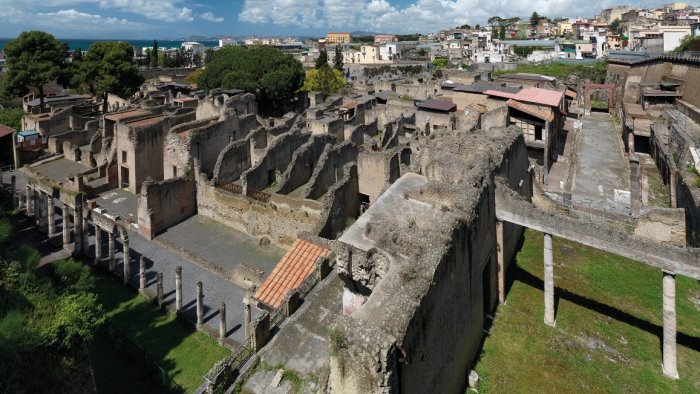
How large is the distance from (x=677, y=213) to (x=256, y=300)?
761 inches

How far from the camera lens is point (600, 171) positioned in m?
32.9

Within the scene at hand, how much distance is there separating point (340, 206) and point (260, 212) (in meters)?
4.22

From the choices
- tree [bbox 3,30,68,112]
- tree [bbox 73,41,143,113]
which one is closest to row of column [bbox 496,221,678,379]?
tree [bbox 73,41,143,113]

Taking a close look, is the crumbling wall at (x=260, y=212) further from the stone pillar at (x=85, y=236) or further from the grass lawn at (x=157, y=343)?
the grass lawn at (x=157, y=343)

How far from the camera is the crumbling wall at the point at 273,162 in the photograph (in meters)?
26.9

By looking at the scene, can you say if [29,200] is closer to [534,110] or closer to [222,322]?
[222,322]

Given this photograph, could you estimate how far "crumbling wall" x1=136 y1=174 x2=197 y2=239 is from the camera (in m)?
23.8

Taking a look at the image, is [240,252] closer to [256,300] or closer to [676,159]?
[256,300]

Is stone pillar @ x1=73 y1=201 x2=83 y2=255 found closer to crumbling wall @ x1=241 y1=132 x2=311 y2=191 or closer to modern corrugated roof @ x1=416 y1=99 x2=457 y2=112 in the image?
crumbling wall @ x1=241 y1=132 x2=311 y2=191

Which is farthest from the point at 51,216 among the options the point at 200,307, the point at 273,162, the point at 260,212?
the point at 200,307

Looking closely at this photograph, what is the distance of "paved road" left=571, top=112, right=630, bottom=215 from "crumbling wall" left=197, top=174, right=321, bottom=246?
14.5 metres

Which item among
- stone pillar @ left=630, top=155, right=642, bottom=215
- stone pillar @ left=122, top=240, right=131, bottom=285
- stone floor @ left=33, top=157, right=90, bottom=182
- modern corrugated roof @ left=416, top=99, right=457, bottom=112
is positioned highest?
modern corrugated roof @ left=416, top=99, right=457, bottom=112

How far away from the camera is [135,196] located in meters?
29.4

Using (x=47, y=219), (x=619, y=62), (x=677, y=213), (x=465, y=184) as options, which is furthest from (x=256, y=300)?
(x=619, y=62)
